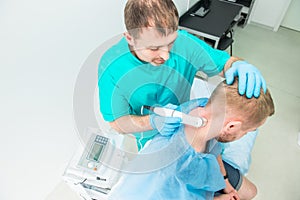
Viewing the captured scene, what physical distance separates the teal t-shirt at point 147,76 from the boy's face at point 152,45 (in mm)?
59

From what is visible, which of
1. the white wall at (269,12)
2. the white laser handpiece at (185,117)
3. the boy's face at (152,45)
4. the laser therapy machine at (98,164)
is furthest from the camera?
the white wall at (269,12)

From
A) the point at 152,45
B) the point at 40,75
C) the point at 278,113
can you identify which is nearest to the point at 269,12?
the point at 278,113

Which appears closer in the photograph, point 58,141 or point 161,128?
point 161,128

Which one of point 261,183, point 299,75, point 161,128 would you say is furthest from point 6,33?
point 299,75

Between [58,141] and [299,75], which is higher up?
[299,75]

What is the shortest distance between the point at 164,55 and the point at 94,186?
92 cm

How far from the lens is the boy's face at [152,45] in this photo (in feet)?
2.64

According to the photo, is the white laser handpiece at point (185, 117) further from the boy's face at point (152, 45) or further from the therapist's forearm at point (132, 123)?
the boy's face at point (152, 45)

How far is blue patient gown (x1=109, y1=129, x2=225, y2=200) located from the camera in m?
0.96

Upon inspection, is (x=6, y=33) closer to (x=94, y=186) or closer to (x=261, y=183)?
(x=94, y=186)

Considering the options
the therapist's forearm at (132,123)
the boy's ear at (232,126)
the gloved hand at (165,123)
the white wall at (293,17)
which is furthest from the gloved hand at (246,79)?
the white wall at (293,17)

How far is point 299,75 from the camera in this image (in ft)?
8.94

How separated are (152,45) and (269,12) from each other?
3003 millimetres

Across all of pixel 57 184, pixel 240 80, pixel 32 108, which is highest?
pixel 240 80
